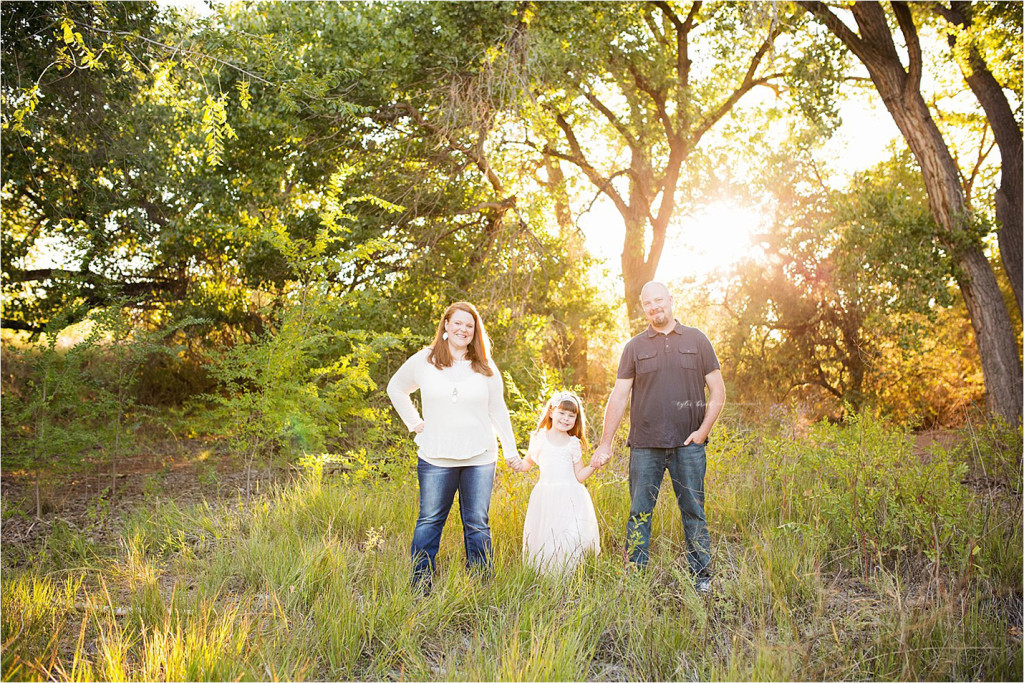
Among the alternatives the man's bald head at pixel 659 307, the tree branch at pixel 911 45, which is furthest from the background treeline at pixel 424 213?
the man's bald head at pixel 659 307

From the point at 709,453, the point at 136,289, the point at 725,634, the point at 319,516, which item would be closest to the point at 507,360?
the point at 709,453

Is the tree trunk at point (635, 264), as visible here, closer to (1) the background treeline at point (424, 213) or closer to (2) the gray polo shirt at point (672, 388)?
(1) the background treeline at point (424, 213)

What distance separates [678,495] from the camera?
4.76 meters

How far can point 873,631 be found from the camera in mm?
3852

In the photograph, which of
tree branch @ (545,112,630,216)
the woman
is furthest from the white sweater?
tree branch @ (545,112,630,216)

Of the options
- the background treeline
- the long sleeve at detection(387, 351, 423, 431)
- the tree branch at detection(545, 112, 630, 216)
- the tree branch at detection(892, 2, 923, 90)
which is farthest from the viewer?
the tree branch at detection(545, 112, 630, 216)

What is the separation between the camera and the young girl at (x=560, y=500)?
4.65 meters

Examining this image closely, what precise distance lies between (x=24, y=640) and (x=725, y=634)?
3642 millimetres

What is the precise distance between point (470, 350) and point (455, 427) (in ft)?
1.68

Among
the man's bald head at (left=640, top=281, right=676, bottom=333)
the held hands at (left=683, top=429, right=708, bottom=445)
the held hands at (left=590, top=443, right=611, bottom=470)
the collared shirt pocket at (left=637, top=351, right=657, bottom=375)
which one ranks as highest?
the man's bald head at (left=640, top=281, right=676, bottom=333)

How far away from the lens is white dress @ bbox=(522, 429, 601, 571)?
464 centimetres

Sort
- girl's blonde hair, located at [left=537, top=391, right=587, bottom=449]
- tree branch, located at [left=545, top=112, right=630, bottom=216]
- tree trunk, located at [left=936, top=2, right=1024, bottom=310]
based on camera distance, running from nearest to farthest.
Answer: girl's blonde hair, located at [left=537, top=391, right=587, bottom=449] < tree trunk, located at [left=936, top=2, right=1024, bottom=310] < tree branch, located at [left=545, top=112, right=630, bottom=216]

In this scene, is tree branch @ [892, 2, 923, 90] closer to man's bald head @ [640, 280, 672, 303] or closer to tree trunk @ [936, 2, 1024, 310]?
tree trunk @ [936, 2, 1024, 310]

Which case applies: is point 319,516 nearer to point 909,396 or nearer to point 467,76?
point 467,76
